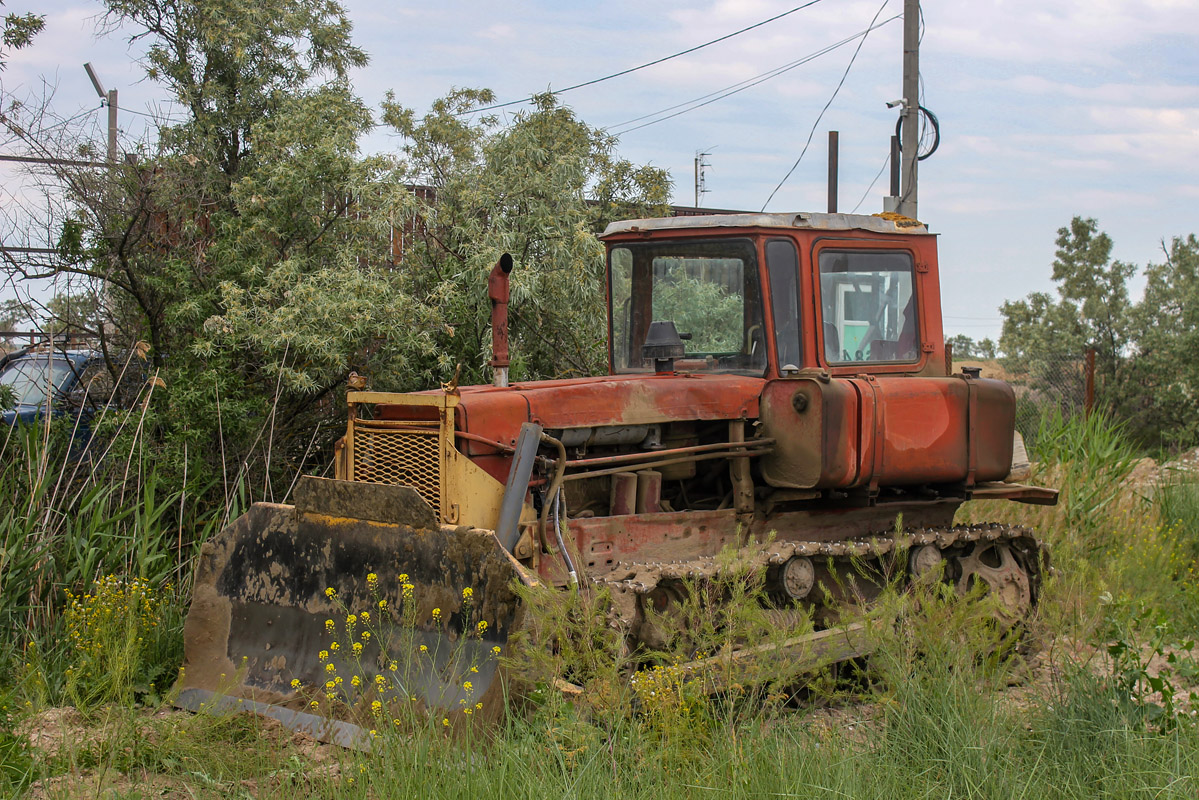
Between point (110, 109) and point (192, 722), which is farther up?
point (110, 109)

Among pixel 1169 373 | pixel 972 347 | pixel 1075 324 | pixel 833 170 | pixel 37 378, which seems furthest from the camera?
pixel 972 347

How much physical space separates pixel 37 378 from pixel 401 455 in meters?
5.03

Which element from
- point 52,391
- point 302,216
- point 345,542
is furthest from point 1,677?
point 302,216

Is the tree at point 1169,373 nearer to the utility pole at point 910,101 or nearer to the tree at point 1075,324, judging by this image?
the tree at point 1075,324

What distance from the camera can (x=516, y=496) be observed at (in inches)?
198

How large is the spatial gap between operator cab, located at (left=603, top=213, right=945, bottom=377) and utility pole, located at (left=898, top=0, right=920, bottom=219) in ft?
22.4

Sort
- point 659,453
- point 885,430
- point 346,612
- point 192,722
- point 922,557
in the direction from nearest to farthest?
1. point 192,722
2. point 346,612
3. point 659,453
4. point 885,430
5. point 922,557

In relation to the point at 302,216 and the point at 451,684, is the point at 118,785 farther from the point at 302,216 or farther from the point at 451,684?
the point at 302,216

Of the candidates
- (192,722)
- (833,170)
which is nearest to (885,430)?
(192,722)

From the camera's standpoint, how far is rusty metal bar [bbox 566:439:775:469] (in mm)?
5395

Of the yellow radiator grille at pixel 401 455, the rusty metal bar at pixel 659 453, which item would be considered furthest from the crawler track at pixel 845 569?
the yellow radiator grille at pixel 401 455

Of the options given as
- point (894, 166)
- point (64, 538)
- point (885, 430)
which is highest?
point (894, 166)

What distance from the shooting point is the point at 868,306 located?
6312mm

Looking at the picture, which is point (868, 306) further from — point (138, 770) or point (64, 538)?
point (64, 538)
